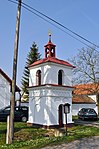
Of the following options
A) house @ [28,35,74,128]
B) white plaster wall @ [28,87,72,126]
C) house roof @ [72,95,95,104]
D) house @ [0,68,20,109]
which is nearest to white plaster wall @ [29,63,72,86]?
house @ [28,35,74,128]

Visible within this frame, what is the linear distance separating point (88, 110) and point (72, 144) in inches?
657

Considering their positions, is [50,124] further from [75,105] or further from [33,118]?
[75,105]

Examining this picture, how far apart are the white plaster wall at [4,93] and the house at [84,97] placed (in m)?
10.7

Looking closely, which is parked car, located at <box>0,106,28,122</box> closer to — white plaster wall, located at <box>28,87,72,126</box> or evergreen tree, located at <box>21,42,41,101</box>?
white plaster wall, located at <box>28,87,72,126</box>

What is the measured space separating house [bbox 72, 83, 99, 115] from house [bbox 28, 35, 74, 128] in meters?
11.5

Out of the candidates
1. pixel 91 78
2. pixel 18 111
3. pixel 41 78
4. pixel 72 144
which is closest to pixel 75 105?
pixel 91 78

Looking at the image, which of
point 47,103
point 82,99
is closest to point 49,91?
point 47,103

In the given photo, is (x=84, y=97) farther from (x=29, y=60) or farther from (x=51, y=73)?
(x=51, y=73)

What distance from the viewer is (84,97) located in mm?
41219

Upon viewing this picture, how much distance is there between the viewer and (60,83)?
66.0 feet

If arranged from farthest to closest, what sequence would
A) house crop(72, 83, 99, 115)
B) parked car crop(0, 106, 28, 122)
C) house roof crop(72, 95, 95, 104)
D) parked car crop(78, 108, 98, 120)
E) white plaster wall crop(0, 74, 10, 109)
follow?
house roof crop(72, 95, 95, 104)
house crop(72, 83, 99, 115)
parked car crop(78, 108, 98, 120)
white plaster wall crop(0, 74, 10, 109)
parked car crop(0, 106, 28, 122)

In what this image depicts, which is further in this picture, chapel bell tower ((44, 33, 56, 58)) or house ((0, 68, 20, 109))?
house ((0, 68, 20, 109))

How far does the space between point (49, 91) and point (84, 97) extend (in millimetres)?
23740

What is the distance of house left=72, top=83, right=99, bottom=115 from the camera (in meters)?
31.6
